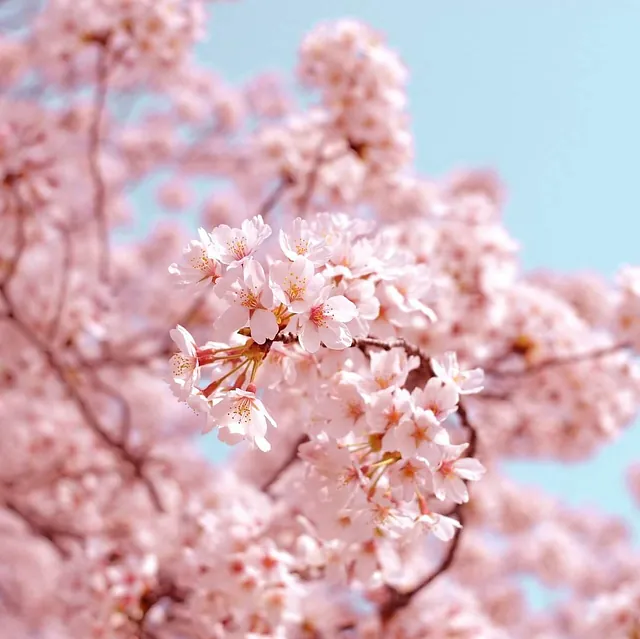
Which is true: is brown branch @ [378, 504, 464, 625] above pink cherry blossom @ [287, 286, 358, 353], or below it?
above

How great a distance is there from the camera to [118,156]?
9758 mm

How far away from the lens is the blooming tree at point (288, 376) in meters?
1.76

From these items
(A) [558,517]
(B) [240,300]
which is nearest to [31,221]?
(B) [240,300]

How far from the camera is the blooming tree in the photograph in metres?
1.76

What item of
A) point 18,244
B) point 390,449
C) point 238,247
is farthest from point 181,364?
point 18,244

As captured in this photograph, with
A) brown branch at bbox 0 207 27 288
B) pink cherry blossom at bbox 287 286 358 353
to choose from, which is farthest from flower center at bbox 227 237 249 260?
brown branch at bbox 0 207 27 288

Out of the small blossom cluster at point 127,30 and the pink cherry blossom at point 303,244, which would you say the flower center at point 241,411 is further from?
the small blossom cluster at point 127,30

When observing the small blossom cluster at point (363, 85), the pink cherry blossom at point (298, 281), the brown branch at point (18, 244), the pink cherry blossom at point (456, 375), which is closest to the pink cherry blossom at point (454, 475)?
the pink cherry blossom at point (456, 375)

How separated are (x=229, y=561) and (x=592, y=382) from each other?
307 centimetres

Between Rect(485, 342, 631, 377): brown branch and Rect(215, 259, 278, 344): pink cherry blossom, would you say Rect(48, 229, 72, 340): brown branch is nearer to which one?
Rect(485, 342, 631, 377): brown branch

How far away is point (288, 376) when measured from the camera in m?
1.95

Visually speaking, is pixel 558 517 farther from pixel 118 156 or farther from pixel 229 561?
pixel 229 561

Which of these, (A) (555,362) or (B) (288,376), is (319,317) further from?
(A) (555,362)

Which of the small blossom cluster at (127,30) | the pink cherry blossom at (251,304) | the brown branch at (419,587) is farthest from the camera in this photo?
the small blossom cluster at (127,30)
